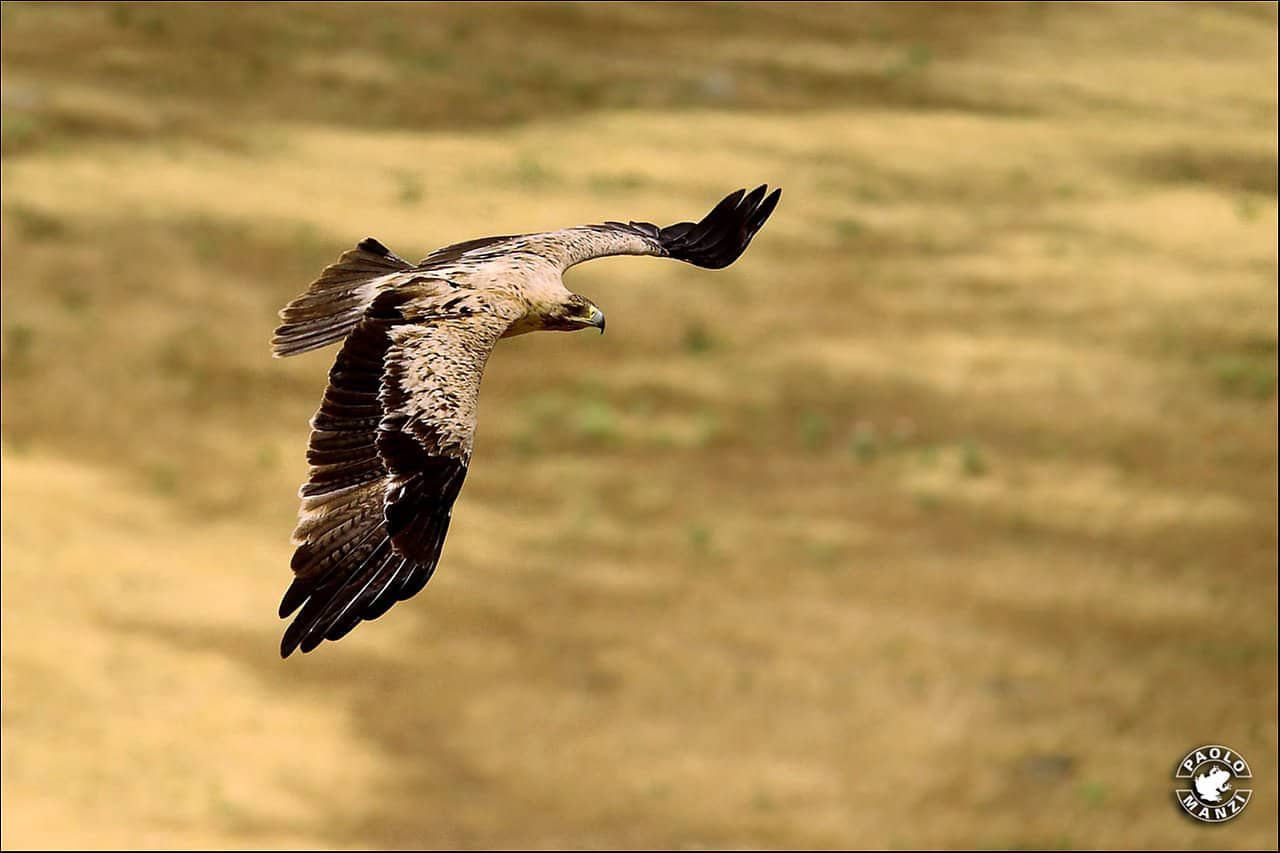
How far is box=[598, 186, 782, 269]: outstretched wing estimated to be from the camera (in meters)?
10.7

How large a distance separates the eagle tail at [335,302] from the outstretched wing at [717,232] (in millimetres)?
1401

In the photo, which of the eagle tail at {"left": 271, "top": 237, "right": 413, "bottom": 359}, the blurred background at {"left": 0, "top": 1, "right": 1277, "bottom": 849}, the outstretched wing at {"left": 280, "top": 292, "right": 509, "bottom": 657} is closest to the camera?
the outstretched wing at {"left": 280, "top": 292, "right": 509, "bottom": 657}

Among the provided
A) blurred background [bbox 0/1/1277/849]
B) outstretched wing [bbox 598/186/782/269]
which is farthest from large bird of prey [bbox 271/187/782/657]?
blurred background [bbox 0/1/1277/849]

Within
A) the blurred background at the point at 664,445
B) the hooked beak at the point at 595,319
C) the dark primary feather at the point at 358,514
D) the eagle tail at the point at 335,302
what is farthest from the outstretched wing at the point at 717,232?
the blurred background at the point at 664,445

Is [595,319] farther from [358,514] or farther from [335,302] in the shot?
[358,514]

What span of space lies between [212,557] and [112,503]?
1975 mm

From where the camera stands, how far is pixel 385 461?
25.7 feet

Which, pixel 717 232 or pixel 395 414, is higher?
pixel 717 232

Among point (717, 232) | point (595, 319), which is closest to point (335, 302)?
point (595, 319)

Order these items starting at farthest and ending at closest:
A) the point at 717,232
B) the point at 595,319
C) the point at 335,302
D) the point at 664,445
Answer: the point at 664,445, the point at 717,232, the point at 335,302, the point at 595,319

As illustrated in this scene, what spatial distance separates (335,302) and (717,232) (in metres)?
2.57

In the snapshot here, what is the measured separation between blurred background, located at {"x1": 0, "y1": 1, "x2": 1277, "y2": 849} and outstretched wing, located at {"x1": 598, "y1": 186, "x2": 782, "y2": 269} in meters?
17.1

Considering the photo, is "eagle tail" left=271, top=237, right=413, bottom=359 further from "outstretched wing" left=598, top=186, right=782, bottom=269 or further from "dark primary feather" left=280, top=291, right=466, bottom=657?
"outstretched wing" left=598, top=186, right=782, bottom=269

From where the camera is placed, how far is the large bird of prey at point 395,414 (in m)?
7.35
